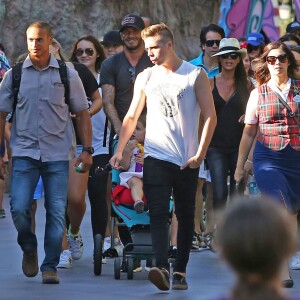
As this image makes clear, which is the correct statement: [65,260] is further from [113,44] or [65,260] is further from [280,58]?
[113,44]

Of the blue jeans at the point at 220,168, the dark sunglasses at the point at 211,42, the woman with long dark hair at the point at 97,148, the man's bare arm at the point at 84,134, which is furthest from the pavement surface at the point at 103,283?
the dark sunglasses at the point at 211,42

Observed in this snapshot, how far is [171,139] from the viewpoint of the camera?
26.9 ft

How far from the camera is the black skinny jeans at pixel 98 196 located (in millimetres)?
9898

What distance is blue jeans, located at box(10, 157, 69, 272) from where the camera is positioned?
28.1ft

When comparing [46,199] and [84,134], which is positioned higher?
[84,134]

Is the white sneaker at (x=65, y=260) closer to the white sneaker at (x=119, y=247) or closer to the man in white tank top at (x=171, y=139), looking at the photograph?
the white sneaker at (x=119, y=247)

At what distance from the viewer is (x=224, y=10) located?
20578 millimetres

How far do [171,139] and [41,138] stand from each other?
1.03 metres

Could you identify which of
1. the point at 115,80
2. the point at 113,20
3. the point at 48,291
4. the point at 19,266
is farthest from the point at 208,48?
the point at 113,20

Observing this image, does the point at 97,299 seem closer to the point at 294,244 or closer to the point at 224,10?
the point at 294,244

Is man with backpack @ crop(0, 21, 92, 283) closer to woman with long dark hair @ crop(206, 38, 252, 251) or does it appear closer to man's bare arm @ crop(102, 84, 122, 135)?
man's bare arm @ crop(102, 84, 122, 135)

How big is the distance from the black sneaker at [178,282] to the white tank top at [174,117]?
816mm

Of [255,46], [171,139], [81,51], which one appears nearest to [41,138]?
[171,139]

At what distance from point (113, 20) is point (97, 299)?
1255 cm
